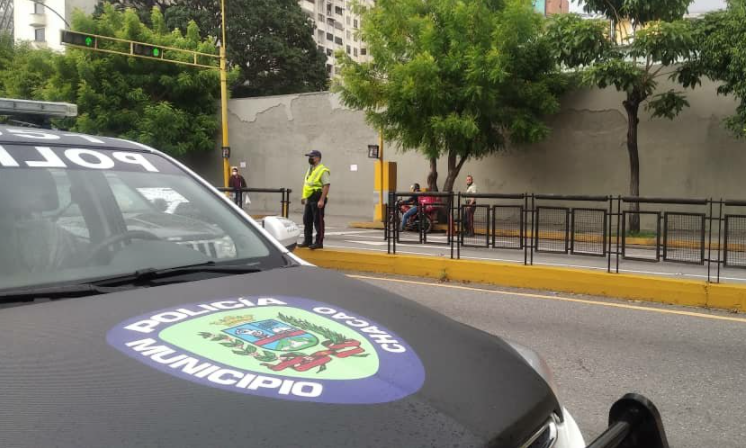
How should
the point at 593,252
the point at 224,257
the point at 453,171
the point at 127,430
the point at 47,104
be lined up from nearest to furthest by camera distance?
the point at 127,430 < the point at 224,257 < the point at 47,104 < the point at 593,252 < the point at 453,171

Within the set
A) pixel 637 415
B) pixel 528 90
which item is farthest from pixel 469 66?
pixel 637 415

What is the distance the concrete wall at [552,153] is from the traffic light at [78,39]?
33.1 ft

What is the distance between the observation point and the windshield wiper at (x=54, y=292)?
2129mm

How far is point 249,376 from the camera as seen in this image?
5.43ft

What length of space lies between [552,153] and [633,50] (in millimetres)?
5385

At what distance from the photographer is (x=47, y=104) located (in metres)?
4.02

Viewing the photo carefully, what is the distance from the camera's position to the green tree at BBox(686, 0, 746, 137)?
1509 cm

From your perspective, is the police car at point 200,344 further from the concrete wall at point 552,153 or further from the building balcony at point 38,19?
the building balcony at point 38,19

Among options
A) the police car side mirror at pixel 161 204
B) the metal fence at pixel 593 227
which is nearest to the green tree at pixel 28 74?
the metal fence at pixel 593 227

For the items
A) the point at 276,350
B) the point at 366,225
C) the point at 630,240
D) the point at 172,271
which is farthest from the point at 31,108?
the point at 366,225

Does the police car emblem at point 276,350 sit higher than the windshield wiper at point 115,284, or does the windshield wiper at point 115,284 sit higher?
the windshield wiper at point 115,284

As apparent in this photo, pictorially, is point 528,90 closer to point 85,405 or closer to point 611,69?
point 611,69

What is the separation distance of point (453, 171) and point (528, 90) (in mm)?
3582

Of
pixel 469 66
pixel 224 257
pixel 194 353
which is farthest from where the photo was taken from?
pixel 469 66
